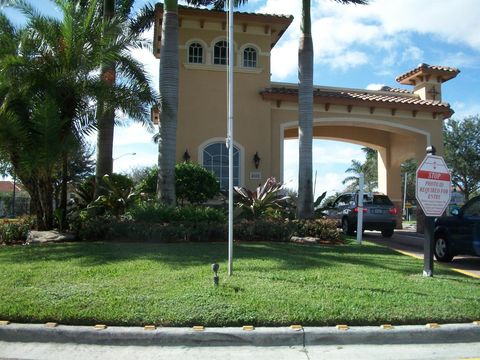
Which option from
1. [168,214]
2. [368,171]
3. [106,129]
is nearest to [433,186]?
[168,214]

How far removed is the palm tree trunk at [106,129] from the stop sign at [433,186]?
307 inches

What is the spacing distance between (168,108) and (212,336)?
28.0 ft

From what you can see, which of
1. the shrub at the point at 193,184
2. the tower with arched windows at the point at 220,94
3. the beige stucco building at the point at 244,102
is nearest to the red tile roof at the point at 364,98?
the beige stucco building at the point at 244,102

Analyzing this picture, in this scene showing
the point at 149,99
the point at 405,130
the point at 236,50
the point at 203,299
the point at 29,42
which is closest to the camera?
the point at 203,299

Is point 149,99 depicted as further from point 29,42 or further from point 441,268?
point 441,268

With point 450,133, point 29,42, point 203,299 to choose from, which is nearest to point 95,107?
point 29,42

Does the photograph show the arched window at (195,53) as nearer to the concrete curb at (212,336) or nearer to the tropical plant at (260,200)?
the tropical plant at (260,200)

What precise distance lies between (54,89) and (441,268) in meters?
9.42

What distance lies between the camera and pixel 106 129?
1488cm

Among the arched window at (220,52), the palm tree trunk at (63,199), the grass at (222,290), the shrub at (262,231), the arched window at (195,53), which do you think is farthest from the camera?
the arched window at (220,52)

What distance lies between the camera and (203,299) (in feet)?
20.9

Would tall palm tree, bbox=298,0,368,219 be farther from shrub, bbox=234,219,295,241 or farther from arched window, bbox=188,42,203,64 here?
arched window, bbox=188,42,203,64

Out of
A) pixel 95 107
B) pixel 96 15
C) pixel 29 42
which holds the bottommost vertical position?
pixel 95 107

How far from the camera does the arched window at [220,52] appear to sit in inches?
741
